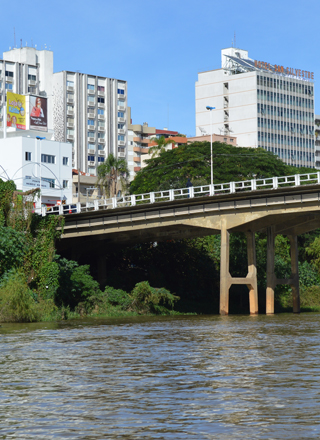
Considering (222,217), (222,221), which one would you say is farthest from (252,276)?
(222,217)

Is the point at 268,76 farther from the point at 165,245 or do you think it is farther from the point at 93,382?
the point at 93,382

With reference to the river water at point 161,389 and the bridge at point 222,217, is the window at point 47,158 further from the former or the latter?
the river water at point 161,389

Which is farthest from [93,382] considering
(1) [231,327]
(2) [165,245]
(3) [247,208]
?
(2) [165,245]

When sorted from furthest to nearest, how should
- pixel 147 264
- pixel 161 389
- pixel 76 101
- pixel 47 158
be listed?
1. pixel 76 101
2. pixel 47 158
3. pixel 147 264
4. pixel 161 389

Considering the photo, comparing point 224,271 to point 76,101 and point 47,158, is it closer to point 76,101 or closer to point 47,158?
point 47,158

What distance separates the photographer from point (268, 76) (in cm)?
16850

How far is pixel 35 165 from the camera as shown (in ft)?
335

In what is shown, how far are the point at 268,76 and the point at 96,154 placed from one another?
135 ft

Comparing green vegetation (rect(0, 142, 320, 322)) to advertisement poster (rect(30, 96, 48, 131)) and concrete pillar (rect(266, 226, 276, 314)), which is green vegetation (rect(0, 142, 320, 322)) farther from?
advertisement poster (rect(30, 96, 48, 131))

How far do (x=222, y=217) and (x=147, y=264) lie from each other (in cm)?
1703

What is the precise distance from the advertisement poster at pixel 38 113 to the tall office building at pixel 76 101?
51144 mm

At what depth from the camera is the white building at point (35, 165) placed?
10094 cm

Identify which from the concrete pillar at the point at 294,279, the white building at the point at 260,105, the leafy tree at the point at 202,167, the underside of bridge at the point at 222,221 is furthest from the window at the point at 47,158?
the white building at the point at 260,105

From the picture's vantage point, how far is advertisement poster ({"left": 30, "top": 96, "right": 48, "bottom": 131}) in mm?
105812
